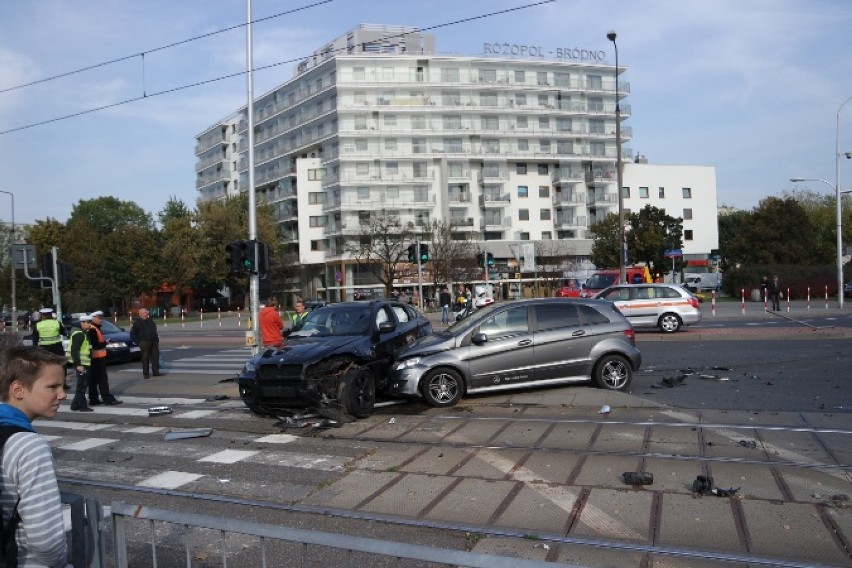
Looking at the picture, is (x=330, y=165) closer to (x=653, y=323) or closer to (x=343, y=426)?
(x=653, y=323)

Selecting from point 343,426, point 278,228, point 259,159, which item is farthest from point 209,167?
point 343,426

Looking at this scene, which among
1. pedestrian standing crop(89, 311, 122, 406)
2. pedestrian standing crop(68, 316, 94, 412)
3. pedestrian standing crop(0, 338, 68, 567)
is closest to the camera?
pedestrian standing crop(0, 338, 68, 567)

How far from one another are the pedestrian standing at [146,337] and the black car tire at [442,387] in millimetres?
8599

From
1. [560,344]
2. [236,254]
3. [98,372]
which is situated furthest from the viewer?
[236,254]

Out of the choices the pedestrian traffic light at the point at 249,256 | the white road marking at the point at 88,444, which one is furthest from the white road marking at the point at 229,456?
the pedestrian traffic light at the point at 249,256

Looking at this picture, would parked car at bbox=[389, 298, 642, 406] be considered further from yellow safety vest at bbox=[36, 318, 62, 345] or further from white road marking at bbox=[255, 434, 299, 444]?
yellow safety vest at bbox=[36, 318, 62, 345]

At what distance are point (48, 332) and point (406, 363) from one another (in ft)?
28.8

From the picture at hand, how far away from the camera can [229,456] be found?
873cm

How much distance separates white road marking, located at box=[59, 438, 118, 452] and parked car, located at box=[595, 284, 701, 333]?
1708 cm

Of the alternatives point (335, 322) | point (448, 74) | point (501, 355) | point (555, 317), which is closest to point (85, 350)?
point (335, 322)

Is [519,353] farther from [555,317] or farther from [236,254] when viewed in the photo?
[236,254]

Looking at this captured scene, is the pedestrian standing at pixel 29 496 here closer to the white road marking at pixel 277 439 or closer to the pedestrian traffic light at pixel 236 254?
the white road marking at pixel 277 439

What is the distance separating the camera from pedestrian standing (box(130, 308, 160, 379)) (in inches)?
675

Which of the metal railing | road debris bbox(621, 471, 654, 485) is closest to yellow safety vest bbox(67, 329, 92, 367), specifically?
road debris bbox(621, 471, 654, 485)
